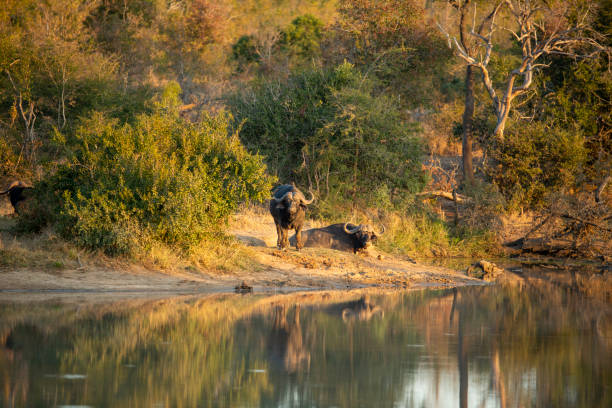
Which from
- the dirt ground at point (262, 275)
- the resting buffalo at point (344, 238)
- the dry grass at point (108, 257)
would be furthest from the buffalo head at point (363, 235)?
the dry grass at point (108, 257)

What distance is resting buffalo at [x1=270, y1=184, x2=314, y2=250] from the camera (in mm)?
15625

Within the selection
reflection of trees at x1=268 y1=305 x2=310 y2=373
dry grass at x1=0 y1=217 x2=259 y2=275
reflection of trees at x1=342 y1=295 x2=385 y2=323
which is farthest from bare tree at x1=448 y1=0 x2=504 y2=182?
reflection of trees at x1=268 y1=305 x2=310 y2=373

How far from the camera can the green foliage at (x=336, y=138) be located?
2056 centimetres

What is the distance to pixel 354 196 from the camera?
21172 mm

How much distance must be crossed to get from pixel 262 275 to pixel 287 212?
192 centimetres

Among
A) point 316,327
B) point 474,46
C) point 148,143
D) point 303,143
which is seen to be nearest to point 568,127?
point 474,46

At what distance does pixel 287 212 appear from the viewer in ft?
51.1

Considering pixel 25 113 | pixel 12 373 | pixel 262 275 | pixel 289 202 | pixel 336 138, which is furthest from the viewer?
pixel 25 113

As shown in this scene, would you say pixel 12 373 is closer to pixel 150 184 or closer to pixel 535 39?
pixel 150 184

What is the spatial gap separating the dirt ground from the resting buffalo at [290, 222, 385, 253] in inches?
14.9

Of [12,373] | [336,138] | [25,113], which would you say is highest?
[25,113]

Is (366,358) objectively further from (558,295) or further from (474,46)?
(474,46)

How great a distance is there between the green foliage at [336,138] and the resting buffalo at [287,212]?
443 centimetres

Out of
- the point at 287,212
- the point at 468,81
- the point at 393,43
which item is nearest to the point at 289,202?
the point at 287,212
